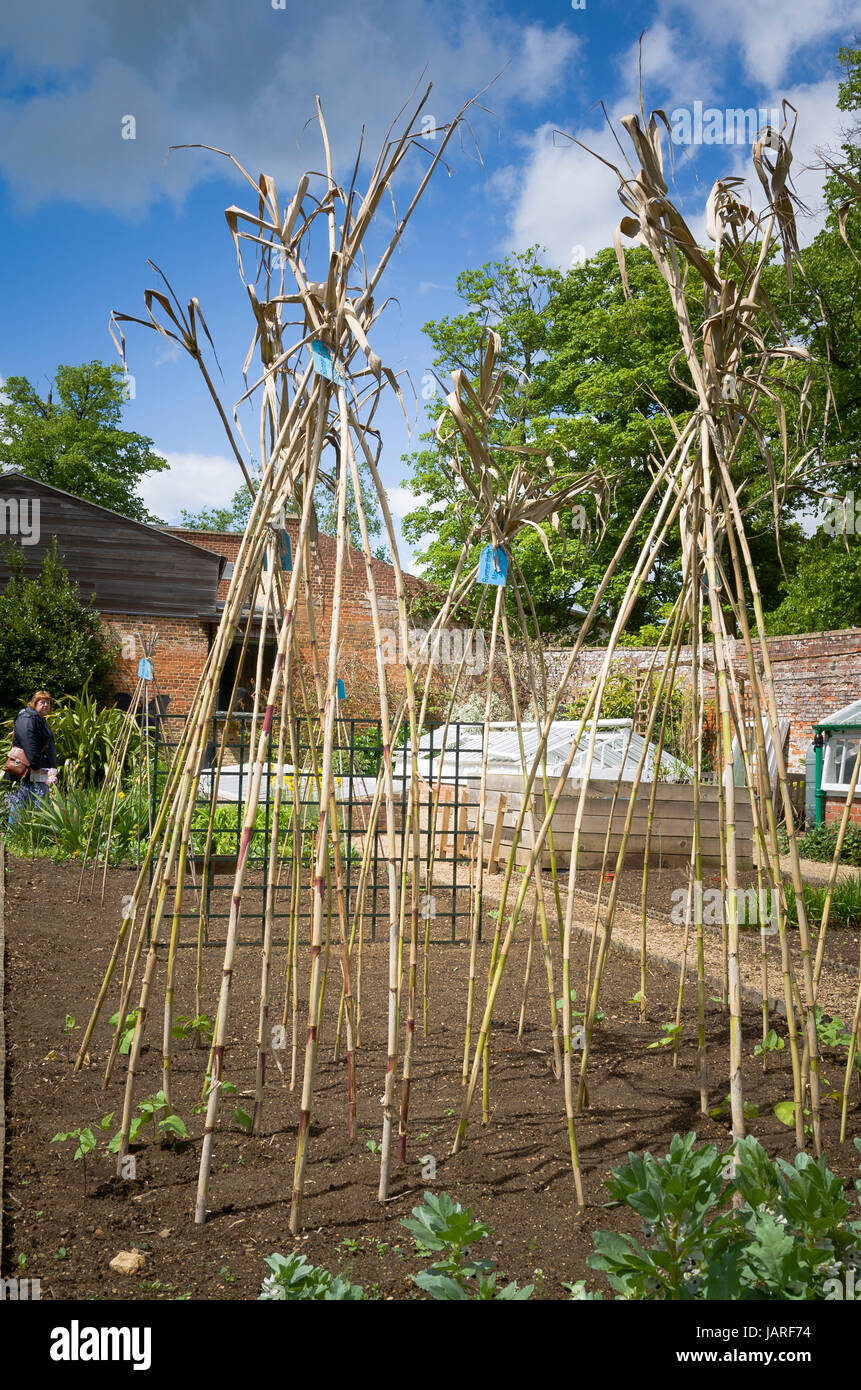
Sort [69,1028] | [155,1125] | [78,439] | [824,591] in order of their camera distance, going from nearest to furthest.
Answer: [155,1125], [69,1028], [824,591], [78,439]

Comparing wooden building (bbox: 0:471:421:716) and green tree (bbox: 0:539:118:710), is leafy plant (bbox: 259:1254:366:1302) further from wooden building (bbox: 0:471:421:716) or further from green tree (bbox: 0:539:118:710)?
wooden building (bbox: 0:471:421:716)

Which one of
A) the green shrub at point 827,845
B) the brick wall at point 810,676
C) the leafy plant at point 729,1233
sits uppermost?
the brick wall at point 810,676

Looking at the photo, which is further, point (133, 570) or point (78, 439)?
point (78, 439)

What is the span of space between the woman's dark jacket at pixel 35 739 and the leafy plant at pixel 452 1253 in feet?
22.6

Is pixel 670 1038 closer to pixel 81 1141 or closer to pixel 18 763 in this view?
pixel 81 1141

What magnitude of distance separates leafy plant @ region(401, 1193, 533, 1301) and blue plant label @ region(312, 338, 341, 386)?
1.68m

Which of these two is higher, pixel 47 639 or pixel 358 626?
pixel 358 626

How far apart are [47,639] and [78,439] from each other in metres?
15.2

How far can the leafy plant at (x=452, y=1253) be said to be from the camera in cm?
139

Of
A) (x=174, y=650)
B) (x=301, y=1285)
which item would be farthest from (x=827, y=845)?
(x=174, y=650)

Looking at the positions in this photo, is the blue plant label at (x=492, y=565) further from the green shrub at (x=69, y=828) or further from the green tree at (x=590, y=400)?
the green tree at (x=590, y=400)

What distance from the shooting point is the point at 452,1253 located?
1502mm

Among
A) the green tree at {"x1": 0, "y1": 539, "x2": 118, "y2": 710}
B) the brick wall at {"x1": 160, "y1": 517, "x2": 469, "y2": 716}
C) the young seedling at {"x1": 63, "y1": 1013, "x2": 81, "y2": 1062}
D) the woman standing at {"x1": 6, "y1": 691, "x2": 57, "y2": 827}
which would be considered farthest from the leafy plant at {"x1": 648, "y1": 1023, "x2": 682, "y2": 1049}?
the brick wall at {"x1": 160, "y1": 517, "x2": 469, "y2": 716}

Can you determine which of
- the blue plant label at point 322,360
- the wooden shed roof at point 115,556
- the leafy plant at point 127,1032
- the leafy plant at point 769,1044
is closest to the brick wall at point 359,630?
the wooden shed roof at point 115,556
